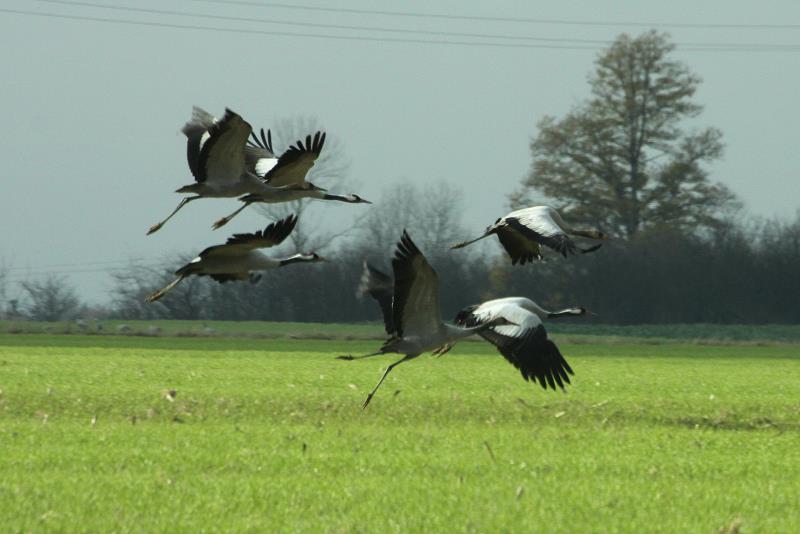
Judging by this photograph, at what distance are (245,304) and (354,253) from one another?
7.34 m

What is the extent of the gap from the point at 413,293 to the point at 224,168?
1.80 m

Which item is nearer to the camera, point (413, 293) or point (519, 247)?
point (413, 293)

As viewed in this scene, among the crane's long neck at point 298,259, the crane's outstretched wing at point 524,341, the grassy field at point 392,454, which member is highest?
the crane's long neck at point 298,259

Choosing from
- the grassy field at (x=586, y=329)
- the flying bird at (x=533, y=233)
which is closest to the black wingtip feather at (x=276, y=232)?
the flying bird at (x=533, y=233)

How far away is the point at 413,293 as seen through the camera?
904 cm

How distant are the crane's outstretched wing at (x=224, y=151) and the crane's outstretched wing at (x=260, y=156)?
1.02 metres

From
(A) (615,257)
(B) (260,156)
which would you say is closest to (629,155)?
(A) (615,257)

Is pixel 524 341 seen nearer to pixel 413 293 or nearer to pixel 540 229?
pixel 540 229

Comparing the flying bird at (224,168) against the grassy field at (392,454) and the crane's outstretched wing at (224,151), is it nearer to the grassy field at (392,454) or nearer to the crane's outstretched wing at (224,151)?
the crane's outstretched wing at (224,151)

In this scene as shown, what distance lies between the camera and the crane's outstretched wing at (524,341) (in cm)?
998

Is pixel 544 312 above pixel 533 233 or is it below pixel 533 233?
below

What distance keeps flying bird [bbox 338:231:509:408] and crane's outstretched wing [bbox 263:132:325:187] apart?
1.26 meters

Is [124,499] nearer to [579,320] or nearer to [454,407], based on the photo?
[454,407]

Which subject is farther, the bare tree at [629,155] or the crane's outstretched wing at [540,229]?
the bare tree at [629,155]
